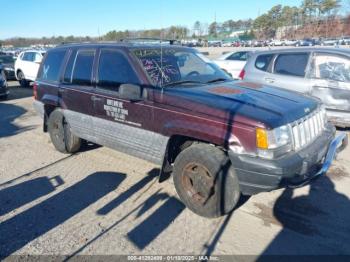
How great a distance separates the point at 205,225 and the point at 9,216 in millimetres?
2257

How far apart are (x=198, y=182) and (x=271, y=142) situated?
0.96 m

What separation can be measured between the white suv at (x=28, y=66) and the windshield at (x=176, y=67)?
1204 cm

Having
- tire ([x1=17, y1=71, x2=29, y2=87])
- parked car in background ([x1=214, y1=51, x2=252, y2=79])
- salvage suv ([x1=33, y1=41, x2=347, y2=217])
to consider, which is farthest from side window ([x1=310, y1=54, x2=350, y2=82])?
tire ([x1=17, y1=71, x2=29, y2=87])

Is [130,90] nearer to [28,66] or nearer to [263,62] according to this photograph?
[263,62]

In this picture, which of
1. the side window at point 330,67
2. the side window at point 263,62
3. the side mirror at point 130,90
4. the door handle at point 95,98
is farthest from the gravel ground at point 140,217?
the side window at point 263,62

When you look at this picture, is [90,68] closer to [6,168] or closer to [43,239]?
[6,168]

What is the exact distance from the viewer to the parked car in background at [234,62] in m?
13.1

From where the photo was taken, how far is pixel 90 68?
4.80 m

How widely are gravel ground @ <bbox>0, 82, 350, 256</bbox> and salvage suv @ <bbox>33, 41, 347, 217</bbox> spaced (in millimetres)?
355

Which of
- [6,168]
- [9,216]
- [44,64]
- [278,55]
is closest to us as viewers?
[9,216]

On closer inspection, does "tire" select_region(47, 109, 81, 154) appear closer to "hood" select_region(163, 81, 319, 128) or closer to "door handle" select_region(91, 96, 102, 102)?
"door handle" select_region(91, 96, 102, 102)

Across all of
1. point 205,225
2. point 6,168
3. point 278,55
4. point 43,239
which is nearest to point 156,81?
point 205,225

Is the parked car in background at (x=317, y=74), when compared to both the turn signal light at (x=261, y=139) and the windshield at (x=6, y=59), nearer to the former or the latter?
the turn signal light at (x=261, y=139)

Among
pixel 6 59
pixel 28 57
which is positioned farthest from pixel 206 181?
pixel 6 59
